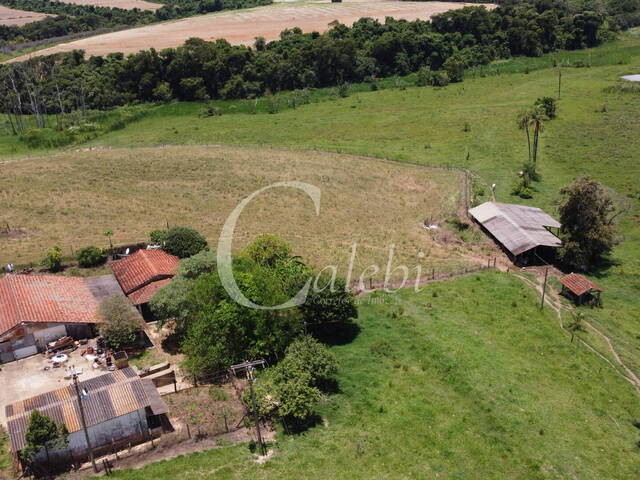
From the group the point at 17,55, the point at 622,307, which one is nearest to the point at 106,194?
the point at 622,307

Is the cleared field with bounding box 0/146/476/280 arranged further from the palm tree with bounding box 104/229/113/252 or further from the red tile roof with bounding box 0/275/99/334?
the red tile roof with bounding box 0/275/99/334

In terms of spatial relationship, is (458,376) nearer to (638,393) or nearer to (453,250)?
(638,393)

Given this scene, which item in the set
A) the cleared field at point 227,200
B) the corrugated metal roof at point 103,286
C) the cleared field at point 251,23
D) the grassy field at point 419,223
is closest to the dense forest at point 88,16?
the cleared field at point 251,23

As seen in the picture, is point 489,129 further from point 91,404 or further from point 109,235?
point 91,404

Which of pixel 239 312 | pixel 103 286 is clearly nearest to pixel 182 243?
pixel 103 286

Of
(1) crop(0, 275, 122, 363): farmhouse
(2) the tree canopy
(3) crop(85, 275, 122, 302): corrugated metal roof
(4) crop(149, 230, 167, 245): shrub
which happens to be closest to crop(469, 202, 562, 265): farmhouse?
(2) the tree canopy

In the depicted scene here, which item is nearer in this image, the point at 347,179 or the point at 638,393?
the point at 638,393
